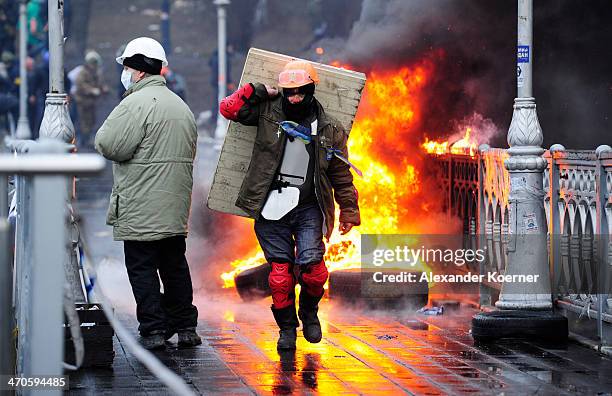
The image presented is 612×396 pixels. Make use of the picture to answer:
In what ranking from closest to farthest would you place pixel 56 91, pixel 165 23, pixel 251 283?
pixel 56 91
pixel 251 283
pixel 165 23

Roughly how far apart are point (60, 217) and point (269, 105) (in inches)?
182

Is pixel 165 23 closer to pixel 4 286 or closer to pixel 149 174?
pixel 149 174

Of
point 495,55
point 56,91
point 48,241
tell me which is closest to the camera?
point 48,241

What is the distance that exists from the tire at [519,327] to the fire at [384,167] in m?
2.61

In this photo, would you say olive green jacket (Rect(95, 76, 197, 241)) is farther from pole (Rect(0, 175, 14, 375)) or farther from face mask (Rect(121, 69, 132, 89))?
pole (Rect(0, 175, 14, 375))

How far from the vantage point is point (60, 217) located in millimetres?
3688

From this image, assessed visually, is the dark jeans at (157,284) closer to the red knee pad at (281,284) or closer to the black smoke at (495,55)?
the red knee pad at (281,284)

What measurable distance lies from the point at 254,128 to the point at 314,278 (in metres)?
1.05

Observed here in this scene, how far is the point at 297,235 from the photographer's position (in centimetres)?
829

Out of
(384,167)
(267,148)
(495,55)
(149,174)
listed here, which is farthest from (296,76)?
(495,55)

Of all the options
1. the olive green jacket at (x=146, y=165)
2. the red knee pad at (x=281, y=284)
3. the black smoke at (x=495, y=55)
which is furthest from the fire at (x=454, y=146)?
the olive green jacket at (x=146, y=165)

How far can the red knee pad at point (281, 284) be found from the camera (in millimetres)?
8208

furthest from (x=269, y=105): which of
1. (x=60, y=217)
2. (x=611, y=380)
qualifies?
(x=60, y=217)

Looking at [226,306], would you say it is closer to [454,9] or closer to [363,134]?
[363,134]
